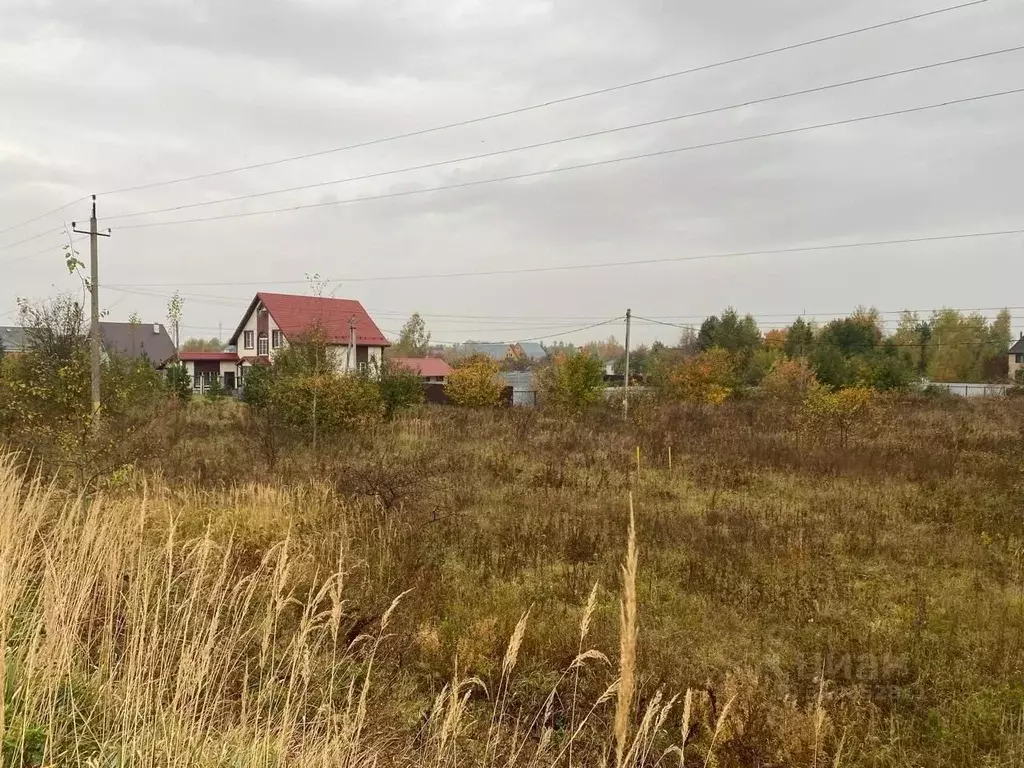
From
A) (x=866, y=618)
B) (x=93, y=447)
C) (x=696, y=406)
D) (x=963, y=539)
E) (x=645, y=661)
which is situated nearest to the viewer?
(x=645, y=661)

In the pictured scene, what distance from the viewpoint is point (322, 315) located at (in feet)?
140

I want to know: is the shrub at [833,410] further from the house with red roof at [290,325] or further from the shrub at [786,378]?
the house with red roof at [290,325]

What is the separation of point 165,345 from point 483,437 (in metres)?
43.6

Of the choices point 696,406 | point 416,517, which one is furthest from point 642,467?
point 696,406

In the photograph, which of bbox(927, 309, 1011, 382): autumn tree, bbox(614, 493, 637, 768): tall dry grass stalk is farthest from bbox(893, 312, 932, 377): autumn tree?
bbox(614, 493, 637, 768): tall dry grass stalk

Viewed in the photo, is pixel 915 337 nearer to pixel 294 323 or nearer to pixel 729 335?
pixel 729 335

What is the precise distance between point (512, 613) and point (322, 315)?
3956 cm

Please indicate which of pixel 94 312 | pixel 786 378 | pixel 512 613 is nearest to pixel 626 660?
pixel 512 613

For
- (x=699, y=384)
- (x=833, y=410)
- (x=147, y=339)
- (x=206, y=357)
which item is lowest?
(x=833, y=410)

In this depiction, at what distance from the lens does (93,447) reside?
7383 mm

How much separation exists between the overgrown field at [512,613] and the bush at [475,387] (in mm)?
15450

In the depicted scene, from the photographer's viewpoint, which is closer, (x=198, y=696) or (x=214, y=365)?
(x=198, y=696)

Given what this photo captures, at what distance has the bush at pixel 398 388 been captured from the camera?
23906 millimetres

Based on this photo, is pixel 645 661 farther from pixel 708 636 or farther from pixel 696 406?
pixel 696 406
